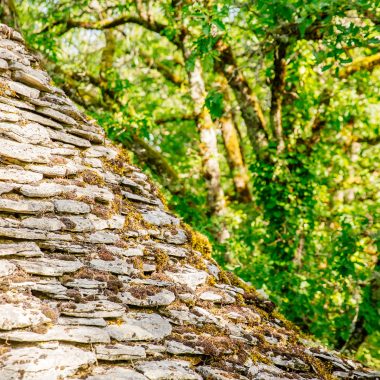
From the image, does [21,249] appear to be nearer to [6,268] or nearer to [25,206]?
[6,268]

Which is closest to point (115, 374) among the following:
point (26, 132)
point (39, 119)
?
point (26, 132)

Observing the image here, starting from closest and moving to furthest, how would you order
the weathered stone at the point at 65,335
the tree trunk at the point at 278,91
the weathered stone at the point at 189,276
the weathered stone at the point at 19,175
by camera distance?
the weathered stone at the point at 65,335 → the weathered stone at the point at 19,175 → the weathered stone at the point at 189,276 → the tree trunk at the point at 278,91

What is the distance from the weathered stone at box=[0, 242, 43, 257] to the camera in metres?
3.03

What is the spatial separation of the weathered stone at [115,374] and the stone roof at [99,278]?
0.4 inches

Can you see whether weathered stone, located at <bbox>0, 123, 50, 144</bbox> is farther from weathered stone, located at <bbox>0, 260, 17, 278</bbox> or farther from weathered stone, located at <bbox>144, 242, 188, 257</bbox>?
weathered stone, located at <bbox>144, 242, 188, 257</bbox>

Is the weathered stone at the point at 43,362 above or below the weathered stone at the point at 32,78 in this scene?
below

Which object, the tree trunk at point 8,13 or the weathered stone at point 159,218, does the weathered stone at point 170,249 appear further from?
the tree trunk at point 8,13

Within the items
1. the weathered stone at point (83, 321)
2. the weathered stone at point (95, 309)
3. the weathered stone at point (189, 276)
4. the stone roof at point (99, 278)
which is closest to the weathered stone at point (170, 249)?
the stone roof at point (99, 278)

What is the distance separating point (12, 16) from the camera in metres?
7.10

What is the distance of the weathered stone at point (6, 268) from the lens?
9.50ft

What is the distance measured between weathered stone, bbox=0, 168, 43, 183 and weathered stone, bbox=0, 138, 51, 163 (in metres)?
0.13

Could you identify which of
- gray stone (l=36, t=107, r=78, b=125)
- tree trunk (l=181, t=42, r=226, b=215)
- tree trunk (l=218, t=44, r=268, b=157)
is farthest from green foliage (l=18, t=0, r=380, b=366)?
gray stone (l=36, t=107, r=78, b=125)

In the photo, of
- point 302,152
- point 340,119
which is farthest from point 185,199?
point 340,119

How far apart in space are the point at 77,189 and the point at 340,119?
7.57 meters
